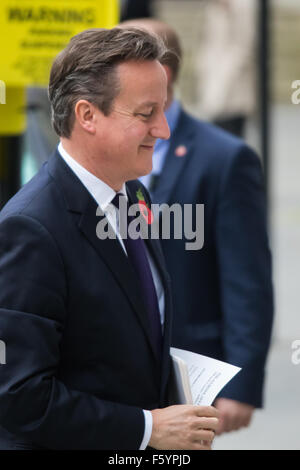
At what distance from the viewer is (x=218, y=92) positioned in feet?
31.0

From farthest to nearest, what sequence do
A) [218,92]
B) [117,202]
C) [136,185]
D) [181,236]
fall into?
[218,92] → [181,236] → [136,185] → [117,202]

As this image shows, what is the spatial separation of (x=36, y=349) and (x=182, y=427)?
0.41 metres

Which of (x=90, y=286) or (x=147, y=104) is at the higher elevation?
(x=147, y=104)

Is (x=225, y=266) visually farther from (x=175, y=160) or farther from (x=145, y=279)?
(x=145, y=279)

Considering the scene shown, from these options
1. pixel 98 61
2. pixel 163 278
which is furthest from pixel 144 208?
pixel 98 61

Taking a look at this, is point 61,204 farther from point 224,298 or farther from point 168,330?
point 224,298

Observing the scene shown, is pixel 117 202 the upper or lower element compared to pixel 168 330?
upper

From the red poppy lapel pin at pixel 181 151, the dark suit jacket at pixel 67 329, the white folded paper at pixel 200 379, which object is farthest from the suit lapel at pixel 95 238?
the red poppy lapel pin at pixel 181 151

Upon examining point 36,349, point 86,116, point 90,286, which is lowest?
point 36,349

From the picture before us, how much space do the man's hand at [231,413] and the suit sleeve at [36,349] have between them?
49.9 inches

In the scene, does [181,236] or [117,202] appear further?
[181,236]

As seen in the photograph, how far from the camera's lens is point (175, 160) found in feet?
11.6

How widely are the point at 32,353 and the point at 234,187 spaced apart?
1.54 meters

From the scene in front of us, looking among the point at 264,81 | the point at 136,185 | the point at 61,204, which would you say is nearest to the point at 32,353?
the point at 61,204
